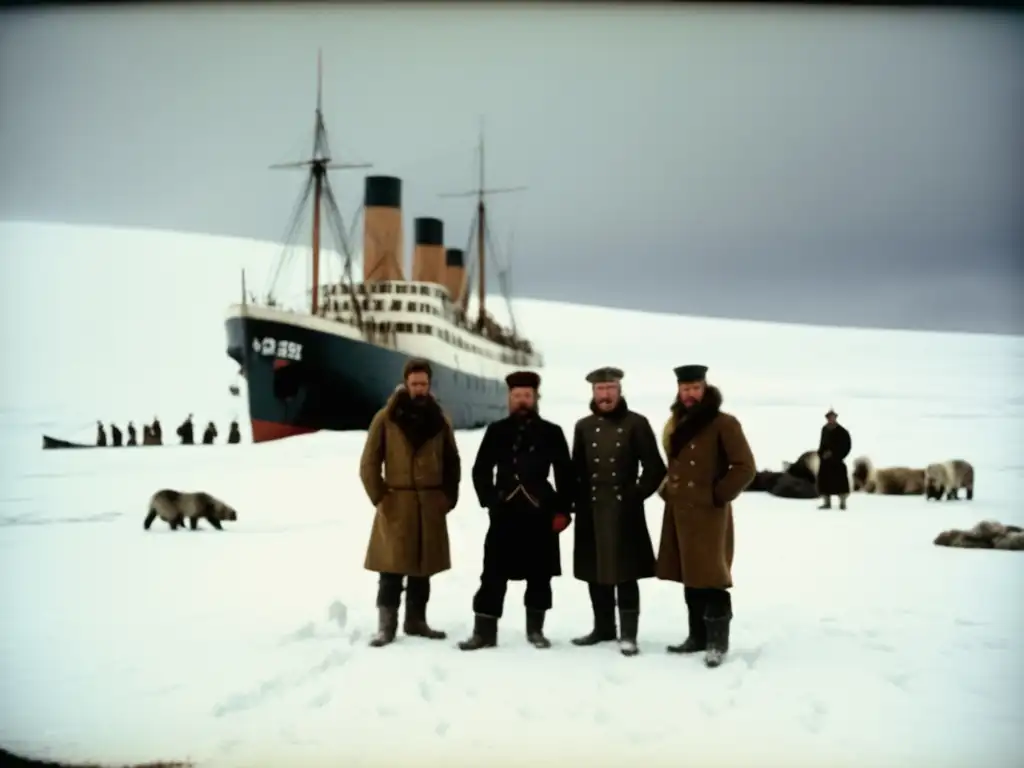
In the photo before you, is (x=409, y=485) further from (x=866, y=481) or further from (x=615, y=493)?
(x=866, y=481)

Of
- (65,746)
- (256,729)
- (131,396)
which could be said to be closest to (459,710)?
(256,729)

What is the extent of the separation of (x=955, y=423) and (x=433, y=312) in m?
4.08

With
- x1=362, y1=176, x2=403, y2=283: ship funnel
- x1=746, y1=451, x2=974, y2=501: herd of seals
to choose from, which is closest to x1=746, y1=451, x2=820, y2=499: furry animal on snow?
x1=746, y1=451, x2=974, y2=501: herd of seals

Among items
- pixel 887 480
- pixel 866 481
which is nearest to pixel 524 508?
pixel 887 480

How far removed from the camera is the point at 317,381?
652 cm

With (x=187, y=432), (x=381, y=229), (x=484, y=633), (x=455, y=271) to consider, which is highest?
(x=381, y=229)

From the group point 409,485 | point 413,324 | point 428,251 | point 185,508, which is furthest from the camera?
point 413,324

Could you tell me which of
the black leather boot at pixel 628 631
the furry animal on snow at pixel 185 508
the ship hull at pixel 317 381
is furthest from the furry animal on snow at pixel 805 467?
the furry animal on snow at pixel 185 508

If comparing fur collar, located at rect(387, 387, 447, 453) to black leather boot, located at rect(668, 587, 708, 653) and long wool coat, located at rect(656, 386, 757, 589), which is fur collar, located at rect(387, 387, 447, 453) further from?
black leather boot, located at rect(668, 587, 708, 653)

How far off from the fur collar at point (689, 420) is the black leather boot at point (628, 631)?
24.1 inches

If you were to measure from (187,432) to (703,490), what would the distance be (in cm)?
367

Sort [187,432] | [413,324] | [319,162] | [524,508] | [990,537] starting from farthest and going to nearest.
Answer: [413,324] < [187,432] < [319,162] < [990,537] < [524,508]

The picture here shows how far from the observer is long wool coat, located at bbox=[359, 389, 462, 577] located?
11.9 feet

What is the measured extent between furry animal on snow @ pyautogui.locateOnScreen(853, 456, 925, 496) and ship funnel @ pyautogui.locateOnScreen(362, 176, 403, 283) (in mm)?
3712
